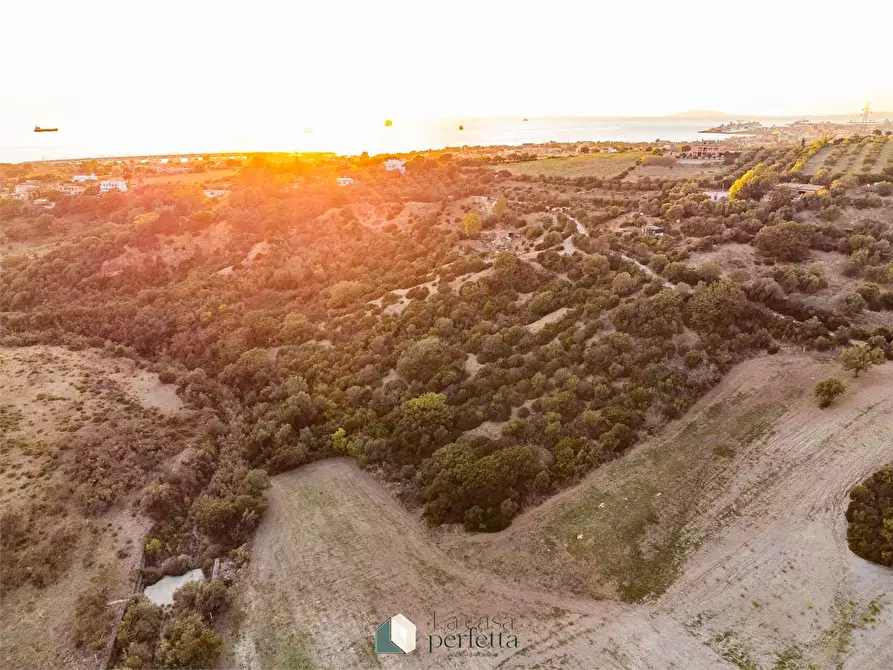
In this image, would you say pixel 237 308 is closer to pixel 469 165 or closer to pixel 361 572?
pixel 361 572

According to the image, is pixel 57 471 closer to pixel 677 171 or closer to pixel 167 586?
pixel 167 586

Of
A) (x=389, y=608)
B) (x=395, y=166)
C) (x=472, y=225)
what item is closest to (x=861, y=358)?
(x=389, y=608)

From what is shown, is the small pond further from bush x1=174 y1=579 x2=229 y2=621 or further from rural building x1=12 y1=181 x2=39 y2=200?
rural building x1=12 y1=181 x2=39 y2=200

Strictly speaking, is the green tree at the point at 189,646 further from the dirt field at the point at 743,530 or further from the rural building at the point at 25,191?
the rural building at the point at 25,191

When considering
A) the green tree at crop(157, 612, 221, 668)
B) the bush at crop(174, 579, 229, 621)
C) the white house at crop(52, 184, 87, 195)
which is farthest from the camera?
the white house at crop(52, 184, 87, 195)

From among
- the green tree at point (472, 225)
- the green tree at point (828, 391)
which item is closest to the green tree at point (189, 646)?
the green tree at point (828, 391)

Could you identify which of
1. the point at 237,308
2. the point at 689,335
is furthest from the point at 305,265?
the point at 689,335

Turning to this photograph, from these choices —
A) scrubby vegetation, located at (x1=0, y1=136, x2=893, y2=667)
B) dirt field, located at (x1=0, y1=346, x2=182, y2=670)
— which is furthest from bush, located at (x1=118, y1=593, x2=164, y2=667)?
dirt field, located at (x1=0, y1=346, x2=182, y2=670)
